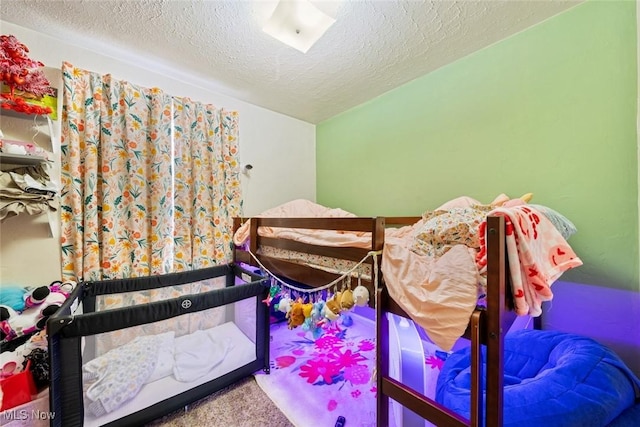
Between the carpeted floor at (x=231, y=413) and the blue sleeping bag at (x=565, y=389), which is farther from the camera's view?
the carpeted floor at (x=231, y=413)

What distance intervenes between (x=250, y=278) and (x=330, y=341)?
0.88 meters

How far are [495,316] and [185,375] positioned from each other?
5.01 feet

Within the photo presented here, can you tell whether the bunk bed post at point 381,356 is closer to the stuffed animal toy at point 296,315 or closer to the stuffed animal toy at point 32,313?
the stuffed animal toy at point 296,315

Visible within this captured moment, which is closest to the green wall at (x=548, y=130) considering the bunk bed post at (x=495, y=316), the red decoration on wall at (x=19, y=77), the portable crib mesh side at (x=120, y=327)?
the bunk bed post at (x=495, y=316)

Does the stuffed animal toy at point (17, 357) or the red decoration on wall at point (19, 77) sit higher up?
the red decoration on wall at point (19, 77)

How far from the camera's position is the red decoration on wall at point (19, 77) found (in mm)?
1336

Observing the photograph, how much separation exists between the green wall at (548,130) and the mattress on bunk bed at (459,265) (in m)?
0.61

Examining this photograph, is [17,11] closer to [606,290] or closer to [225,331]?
[225,331]

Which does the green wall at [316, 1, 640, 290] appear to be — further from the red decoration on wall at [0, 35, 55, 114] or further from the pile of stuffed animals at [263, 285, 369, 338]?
the red decoration on wall at [0, 35, 55, 114]

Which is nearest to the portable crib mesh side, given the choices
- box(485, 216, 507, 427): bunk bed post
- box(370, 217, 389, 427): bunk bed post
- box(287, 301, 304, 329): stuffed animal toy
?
box(287, 301, 304, 329): stuffed animal toy

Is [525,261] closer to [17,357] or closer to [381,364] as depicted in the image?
[381,364]

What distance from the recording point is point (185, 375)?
4.32 ft

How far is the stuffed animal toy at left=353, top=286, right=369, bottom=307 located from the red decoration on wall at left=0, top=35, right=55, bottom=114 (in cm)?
217

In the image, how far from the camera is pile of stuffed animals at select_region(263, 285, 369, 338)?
1.12 meters
